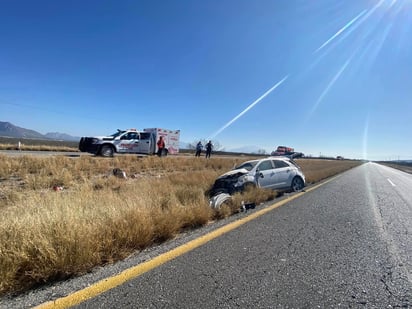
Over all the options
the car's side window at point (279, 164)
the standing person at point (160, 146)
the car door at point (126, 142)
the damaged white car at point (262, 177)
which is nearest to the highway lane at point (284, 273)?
the damaged white car at point (262, 177)

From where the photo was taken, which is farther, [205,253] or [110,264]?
[205,253]

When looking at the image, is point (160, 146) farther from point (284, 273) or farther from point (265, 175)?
point (284, 273)

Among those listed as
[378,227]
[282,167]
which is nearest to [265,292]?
[378,227]

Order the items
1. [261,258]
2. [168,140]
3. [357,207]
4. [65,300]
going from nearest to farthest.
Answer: [65,300], [261,258], [357,207], [168,140]

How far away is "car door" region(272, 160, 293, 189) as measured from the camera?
1048cm

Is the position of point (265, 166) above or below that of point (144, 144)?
below

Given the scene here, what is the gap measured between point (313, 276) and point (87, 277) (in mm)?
2663

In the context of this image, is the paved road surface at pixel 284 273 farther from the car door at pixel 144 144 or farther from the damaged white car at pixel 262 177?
the car door at pixel 144 144

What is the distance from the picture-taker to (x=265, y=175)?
9922 mm

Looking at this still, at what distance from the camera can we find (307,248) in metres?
4.27

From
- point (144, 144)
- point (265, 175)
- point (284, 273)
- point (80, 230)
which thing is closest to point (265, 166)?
point (265, 175)

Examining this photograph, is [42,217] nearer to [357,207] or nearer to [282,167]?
[357,207]

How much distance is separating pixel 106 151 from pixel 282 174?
14.3 metres

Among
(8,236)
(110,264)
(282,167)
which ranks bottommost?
(110,264)
